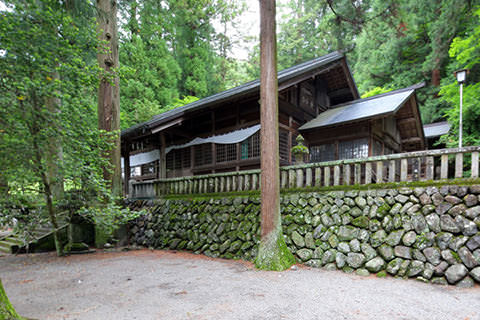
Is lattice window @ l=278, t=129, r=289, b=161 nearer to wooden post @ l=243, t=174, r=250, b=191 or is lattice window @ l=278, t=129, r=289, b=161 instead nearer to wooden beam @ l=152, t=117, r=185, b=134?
wooden post @ l=243, t=174, r=250, b=191

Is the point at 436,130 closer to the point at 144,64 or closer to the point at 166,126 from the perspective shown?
the point at 166,126

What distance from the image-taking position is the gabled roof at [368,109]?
9048 millimetres

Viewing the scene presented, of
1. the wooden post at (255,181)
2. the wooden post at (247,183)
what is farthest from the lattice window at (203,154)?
the wooden post at (255,181)

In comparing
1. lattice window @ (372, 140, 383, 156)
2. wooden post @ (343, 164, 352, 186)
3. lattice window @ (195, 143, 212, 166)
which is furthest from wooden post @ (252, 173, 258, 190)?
lattice window @ (372, 140, 383, 156)

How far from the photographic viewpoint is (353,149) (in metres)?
10.2

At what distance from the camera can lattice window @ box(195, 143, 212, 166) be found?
11689 mm

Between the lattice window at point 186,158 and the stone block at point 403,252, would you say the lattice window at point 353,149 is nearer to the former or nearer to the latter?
the stone block at point 403,252

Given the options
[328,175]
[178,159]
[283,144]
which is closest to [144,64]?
[178,159]

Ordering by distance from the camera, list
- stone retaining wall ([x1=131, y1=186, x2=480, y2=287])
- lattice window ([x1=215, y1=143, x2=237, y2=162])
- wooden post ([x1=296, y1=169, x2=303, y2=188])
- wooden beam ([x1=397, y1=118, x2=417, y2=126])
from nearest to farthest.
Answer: stone retaining wall ([x1=131, y1=186, x2=480, y2=287]) < wooden post ([x1=296, y1=169, x2=303, y2=188]) < lattice window ([x1=215, y1=143, x2=237, y2=162]) < wooden beam ([x1=397, y1=118, x2=417, y2=126])

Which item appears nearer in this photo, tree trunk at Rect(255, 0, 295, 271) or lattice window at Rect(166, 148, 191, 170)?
tree trunk at Rect(255, 0, 295, 271)

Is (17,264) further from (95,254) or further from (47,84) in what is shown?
(47,84)

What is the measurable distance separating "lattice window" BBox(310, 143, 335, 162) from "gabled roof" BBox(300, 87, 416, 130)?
113 centimetres

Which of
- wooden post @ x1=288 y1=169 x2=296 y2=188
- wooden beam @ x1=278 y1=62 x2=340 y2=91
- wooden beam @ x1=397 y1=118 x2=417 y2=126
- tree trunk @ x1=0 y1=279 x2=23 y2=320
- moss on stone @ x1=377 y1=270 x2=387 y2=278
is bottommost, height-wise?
moss on stone @ x1=377 y1=270 x2=387 y2=278

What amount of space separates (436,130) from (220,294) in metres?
18.7
